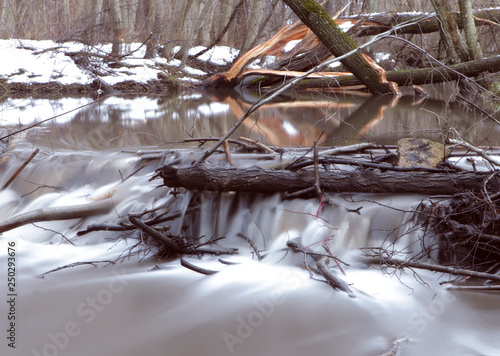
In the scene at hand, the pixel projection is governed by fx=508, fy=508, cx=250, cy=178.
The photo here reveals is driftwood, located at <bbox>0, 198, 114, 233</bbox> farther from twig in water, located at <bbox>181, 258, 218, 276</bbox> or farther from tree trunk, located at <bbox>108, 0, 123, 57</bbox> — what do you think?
tree trunk, located at <bbox>108, 0, 123, 57</bbox>

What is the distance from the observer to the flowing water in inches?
99.1

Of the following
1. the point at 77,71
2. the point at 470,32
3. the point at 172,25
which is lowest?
the point at 77,71

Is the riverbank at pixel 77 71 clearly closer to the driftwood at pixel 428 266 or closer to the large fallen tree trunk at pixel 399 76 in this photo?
the large fallen tree trunk at pixel 399 76

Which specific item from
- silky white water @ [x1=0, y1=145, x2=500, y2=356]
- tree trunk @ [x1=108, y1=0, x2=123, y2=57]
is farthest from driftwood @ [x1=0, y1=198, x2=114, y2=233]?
tree trunk @ [x1=108, y1=0, x2=123, y2=57]

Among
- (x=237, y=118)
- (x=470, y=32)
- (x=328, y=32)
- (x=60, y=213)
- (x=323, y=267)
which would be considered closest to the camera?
(x=323, y=267)

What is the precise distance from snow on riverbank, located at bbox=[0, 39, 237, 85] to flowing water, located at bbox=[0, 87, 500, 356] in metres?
8.54

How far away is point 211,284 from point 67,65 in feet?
39.1

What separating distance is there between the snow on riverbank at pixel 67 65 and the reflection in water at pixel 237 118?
72.2 inches

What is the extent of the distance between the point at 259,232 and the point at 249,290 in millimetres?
704

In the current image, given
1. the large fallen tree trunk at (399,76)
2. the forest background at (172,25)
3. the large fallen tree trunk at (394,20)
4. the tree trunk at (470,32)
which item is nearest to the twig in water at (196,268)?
the large fallen tree trunk at (399,76)

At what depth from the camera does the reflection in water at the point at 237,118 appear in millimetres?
6453

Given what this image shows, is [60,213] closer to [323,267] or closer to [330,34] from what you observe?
[323,267]

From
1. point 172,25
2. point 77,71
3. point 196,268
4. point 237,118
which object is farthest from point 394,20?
point 196,268

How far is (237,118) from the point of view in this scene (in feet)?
28.6
